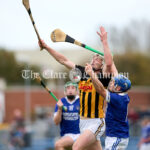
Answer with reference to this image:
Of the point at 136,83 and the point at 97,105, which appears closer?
the point at 97,105

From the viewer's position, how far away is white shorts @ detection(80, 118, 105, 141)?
7246 millimetres

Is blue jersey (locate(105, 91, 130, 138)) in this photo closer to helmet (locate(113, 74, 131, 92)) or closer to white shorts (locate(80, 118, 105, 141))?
helmet (locate(113, 74, 131, 92))

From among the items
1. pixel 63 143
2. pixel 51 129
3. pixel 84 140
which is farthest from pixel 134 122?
pixel 84 140

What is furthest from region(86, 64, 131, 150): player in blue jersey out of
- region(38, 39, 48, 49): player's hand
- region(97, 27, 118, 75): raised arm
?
region(38, 39, 48, 49): player's hand

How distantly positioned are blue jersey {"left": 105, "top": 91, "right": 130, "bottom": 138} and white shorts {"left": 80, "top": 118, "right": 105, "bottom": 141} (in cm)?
36

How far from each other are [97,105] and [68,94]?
1766mm

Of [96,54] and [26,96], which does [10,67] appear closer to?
[26,96]

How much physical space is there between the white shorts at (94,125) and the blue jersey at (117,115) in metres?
0.36

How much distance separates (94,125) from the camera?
728cm

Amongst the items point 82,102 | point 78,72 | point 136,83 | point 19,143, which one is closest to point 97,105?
point 82,102

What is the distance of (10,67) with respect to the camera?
149 ft

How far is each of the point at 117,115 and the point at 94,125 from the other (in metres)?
0.69

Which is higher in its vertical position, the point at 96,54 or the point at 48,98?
the point at 96,54

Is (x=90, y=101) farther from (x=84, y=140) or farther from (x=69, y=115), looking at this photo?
(x=69, y=115)
